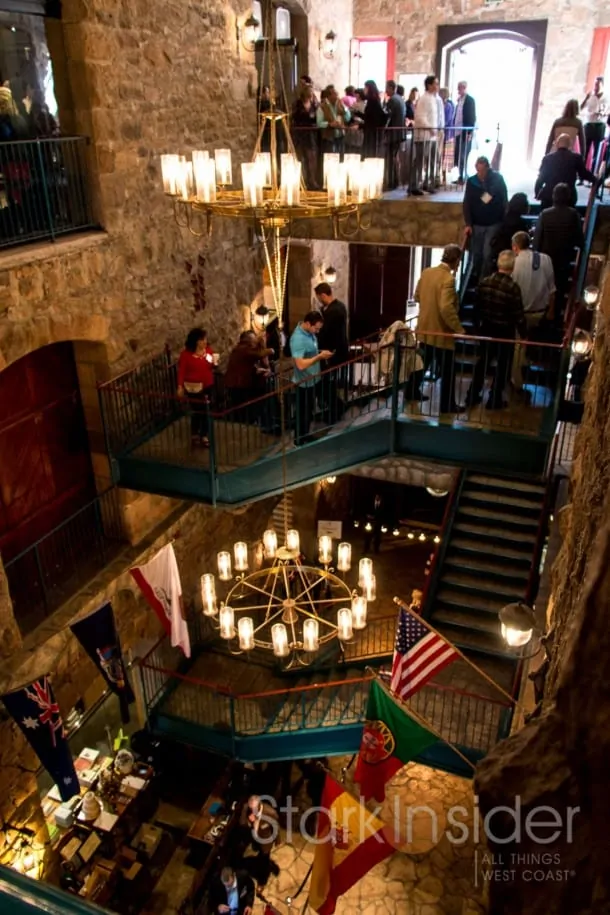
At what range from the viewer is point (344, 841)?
5.70 m

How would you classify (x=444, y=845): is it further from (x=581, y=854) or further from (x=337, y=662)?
(x=581, y=854)

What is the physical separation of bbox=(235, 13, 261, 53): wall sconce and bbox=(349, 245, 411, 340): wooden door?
18.0ft

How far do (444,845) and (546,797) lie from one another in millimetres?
8301

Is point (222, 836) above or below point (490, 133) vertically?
below

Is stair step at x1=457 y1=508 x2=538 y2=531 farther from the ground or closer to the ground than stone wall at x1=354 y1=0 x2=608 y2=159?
closer to the ground

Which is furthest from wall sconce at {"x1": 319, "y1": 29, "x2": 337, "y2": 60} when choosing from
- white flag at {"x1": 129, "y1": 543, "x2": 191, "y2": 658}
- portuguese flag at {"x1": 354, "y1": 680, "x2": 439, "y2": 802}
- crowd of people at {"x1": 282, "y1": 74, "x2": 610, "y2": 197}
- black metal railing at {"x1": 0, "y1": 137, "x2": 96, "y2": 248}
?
portuguese flag at {"x1": 354, "y1": 680, "x2": 439, "y2": 802}

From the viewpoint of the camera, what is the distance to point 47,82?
7844 millimetres

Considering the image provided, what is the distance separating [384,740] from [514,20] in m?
15.7

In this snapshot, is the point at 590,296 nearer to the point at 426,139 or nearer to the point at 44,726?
the point at 426,139

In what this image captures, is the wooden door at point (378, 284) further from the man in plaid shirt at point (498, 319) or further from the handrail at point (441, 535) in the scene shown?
the man in plaid shirt at point (498, 319)

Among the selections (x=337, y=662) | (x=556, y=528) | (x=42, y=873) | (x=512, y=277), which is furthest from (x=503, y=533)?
(x=42, y=873)

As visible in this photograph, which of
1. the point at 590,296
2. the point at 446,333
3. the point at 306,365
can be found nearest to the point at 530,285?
the point at 590,296

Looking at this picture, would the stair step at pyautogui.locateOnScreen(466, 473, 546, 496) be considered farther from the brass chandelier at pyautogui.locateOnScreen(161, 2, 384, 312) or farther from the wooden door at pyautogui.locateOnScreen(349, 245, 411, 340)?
the wooden door at pyautogui.locateOnScreen(349, 245, 411, 340)

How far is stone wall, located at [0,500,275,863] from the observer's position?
727cm
